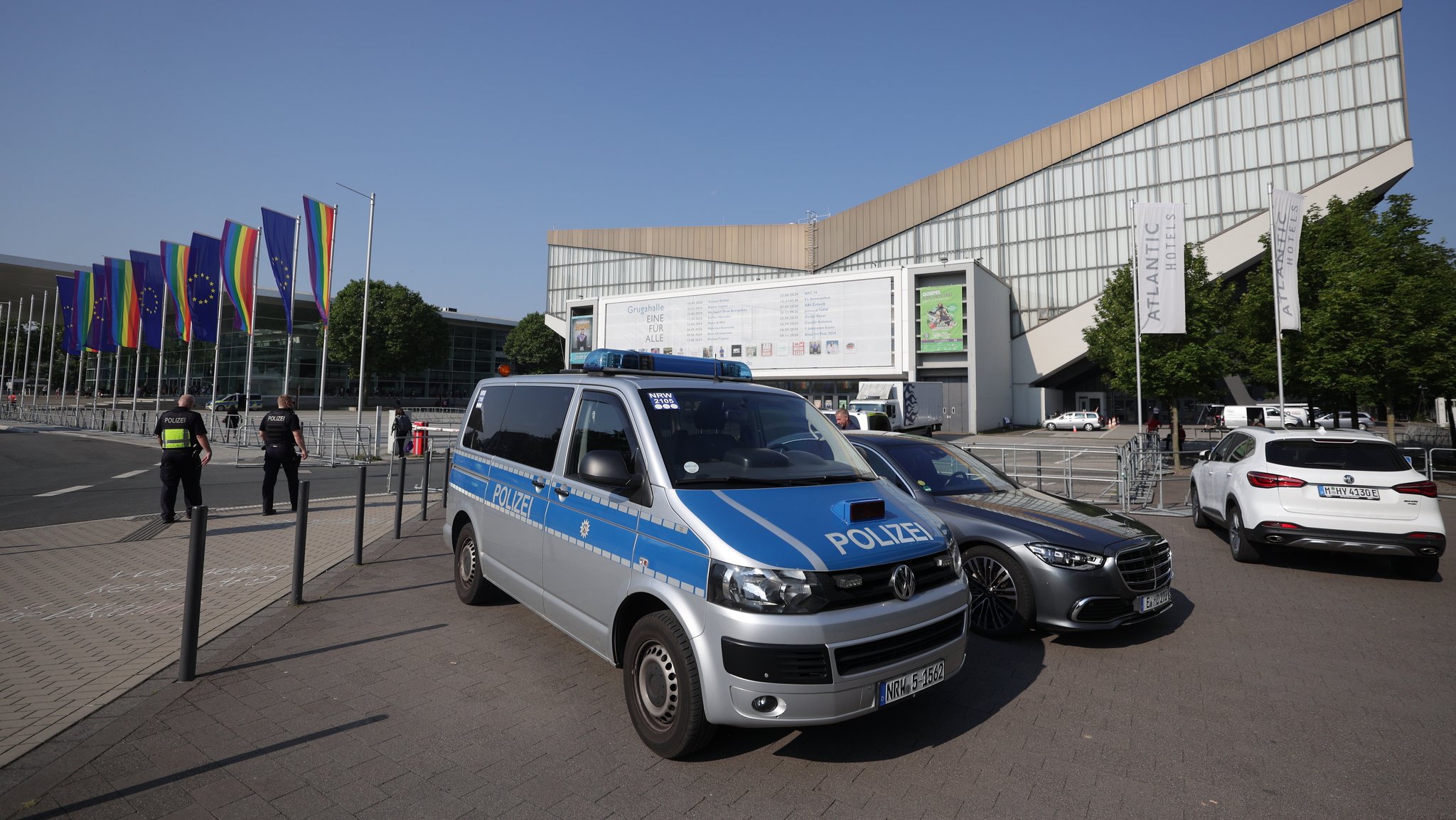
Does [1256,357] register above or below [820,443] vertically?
above

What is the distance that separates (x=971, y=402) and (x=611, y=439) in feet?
146

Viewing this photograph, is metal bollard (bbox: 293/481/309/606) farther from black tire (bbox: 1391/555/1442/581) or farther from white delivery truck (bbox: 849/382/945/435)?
white delivery truck (bbox: 849/382/945/435)

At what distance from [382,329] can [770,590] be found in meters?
69.4

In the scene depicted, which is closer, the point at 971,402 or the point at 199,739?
the point at 199,739

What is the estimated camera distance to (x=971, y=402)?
45.5 metres

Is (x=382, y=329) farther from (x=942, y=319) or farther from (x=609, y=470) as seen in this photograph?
(x=609, y=470)

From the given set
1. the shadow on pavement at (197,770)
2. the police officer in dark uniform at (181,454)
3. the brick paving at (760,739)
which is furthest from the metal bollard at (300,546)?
the police officer in dark uniform at (181,454)

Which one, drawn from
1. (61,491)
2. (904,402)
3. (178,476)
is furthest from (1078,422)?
(61,491)

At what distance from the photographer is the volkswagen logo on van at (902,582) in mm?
3461

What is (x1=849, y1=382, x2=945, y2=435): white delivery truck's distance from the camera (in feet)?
106

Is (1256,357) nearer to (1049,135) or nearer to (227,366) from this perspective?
(1049,135)

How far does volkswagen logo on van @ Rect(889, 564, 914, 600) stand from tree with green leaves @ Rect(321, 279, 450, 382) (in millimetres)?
67362

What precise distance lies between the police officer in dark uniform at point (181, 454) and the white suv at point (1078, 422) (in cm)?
4870

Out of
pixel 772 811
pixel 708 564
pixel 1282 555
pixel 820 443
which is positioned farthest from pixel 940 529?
pixel 1282 555
